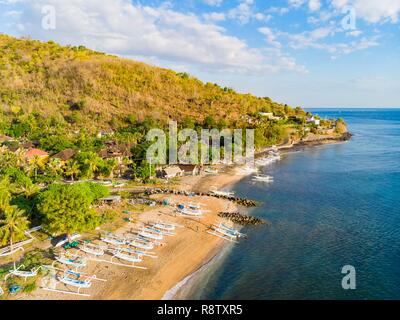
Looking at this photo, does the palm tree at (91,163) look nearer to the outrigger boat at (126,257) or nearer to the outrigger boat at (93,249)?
the outrigger boat at (93,249)

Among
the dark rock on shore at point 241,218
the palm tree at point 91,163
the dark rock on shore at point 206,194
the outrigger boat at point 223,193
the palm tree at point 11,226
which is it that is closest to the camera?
the palm tree at point 11,226

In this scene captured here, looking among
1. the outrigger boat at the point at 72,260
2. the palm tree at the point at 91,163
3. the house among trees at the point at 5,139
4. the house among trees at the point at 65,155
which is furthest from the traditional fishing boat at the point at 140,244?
the house among trees at the point at 5,139

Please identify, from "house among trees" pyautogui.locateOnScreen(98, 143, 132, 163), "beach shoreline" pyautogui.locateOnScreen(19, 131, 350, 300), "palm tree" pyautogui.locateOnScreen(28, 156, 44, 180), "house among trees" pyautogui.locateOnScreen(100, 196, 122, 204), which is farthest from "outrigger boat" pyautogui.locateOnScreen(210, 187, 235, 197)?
"palm tree" pyautogui.locateOnScreen(28, 156, 44, 180)

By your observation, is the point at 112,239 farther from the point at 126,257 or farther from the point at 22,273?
the point at 22,273

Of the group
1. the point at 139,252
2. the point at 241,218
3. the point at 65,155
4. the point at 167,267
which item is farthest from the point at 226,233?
the point at 65,155

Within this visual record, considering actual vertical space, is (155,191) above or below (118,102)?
below
